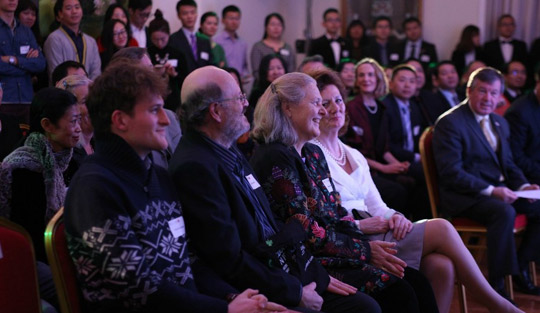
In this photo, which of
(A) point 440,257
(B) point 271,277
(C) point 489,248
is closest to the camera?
(B) point 271,277

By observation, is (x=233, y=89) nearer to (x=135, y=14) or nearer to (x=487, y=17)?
(x=135, y=14)

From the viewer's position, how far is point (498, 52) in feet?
26.3

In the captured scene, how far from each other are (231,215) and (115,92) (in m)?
0.53

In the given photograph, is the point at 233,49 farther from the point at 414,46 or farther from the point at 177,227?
the point at 177,227

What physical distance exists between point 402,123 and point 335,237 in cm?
302

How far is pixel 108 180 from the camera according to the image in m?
1.77

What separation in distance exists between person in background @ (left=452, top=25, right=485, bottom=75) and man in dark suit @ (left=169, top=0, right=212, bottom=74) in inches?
127

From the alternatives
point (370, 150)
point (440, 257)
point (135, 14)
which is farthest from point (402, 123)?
point (440, 257)

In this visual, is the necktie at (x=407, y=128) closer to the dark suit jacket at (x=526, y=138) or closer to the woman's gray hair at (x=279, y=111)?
the dark suit jacket at (x=526, y=138)

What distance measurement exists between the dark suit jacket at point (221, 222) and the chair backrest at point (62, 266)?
353 millimetres

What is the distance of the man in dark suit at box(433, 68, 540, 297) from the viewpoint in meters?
3.84

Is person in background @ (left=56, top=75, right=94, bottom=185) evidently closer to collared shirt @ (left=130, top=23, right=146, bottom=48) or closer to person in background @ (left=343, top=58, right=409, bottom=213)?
person in background @ (left=343, top=58, right=409, bottom=213)

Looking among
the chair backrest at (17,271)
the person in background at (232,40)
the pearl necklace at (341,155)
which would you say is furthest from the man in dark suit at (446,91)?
the chair backrest at (17,271)

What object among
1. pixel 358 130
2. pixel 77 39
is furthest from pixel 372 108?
pixel 77 39
